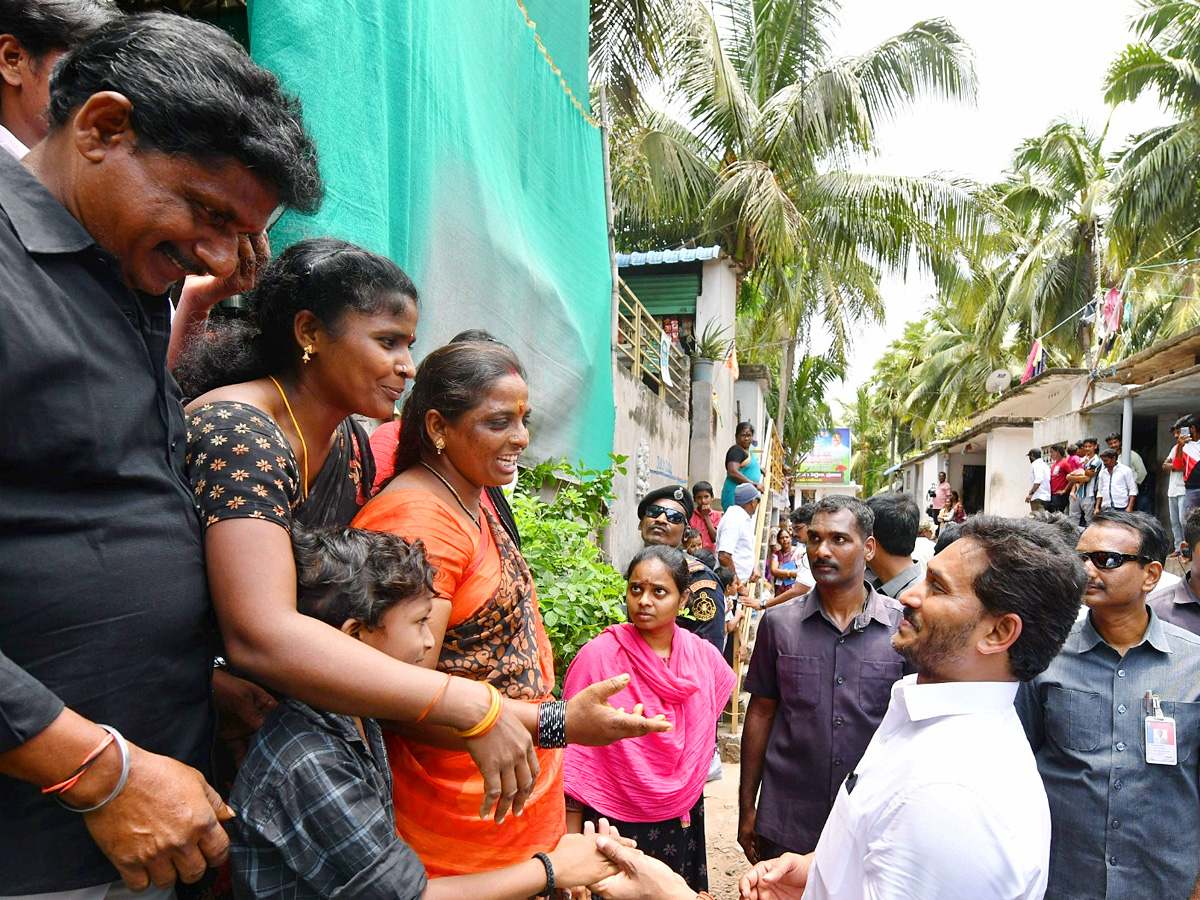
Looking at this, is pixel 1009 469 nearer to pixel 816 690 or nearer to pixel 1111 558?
pixel 1111 558

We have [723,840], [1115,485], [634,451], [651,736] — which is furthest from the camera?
[1115,485]

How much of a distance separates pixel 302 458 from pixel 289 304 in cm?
33

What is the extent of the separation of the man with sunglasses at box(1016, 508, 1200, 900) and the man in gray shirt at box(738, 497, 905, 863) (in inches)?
22.0

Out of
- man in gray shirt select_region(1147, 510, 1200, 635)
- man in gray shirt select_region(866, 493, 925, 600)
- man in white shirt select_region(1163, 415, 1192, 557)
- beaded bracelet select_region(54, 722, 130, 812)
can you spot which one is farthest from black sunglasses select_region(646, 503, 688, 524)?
man in white shirt select_region(1163, 415, 1192, 557)

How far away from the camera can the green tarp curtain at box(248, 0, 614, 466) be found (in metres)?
2.52

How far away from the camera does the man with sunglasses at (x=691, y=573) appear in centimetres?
461

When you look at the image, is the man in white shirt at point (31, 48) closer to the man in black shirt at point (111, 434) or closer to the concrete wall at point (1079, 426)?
the man in black shirt at point (111, 434)

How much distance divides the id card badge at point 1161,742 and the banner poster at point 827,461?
95.5ft

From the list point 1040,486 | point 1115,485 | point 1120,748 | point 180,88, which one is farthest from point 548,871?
point 1040,486

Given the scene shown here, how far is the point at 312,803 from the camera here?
1.35 metres

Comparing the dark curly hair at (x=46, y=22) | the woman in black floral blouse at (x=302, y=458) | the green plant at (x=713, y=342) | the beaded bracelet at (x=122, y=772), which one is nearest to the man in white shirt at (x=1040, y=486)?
the green plant at (x=713, y=342)

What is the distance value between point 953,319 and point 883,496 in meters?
30.5

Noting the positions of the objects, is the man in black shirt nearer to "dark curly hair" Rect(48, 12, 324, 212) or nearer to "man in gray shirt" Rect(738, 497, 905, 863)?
"dark curly hair" Rect(48, 12, 324, 212)

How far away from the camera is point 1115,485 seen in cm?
1134
